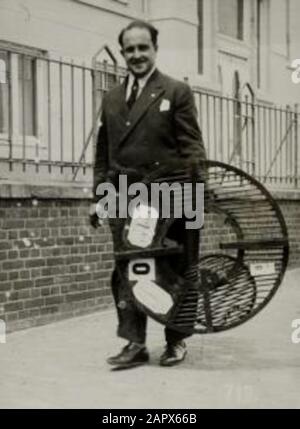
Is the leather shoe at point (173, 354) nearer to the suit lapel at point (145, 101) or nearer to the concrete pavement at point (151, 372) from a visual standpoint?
the concrete pavement at point (151, 372)

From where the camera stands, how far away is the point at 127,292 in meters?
5.26

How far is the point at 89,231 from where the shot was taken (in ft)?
25.9

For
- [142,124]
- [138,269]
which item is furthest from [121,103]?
[138,269]

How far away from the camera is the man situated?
5207 mm

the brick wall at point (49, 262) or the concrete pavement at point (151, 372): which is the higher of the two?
the brick wall at point (49, 262)

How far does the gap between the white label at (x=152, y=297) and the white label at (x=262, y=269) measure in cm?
57

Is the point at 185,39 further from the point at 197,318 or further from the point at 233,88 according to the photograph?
the point at 197,318

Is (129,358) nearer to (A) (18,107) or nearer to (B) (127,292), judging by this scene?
(B) (127,292)

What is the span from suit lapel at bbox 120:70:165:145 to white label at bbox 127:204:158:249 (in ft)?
1.71

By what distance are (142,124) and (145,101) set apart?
0.48 feet

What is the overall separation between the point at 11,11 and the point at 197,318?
16.6ft

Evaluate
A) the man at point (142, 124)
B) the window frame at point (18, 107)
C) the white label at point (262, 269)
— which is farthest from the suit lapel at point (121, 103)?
the window frame at point (18, 107)

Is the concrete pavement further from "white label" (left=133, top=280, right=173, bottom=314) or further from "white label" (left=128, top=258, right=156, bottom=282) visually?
"white label" (left=128, top=258, right=156, bottom=282)

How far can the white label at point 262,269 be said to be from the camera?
5.16 m
